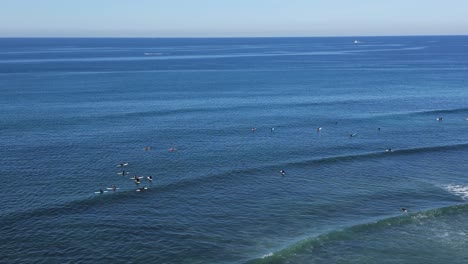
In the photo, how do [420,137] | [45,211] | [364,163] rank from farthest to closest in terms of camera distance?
[420,137] → [364,163] → [45,211]

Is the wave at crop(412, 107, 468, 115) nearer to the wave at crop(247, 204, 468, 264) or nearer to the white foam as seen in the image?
the white foam

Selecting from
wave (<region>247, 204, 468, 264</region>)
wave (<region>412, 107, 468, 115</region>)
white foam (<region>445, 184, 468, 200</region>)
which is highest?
wave (<region>412, 107, 468, 115</region>)

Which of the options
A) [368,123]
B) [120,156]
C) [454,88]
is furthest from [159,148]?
[454,88]

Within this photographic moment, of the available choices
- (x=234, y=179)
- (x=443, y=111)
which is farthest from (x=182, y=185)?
(x=443, y=111)

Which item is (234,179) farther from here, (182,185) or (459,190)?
(459,190)

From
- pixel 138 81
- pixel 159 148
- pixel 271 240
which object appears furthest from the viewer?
pixel 138 81

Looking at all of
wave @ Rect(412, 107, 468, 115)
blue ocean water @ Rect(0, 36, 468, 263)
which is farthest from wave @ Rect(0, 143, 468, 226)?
wave @ Rect(412, 107, 468, 115)

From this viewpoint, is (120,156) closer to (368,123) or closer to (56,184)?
(56,184)
